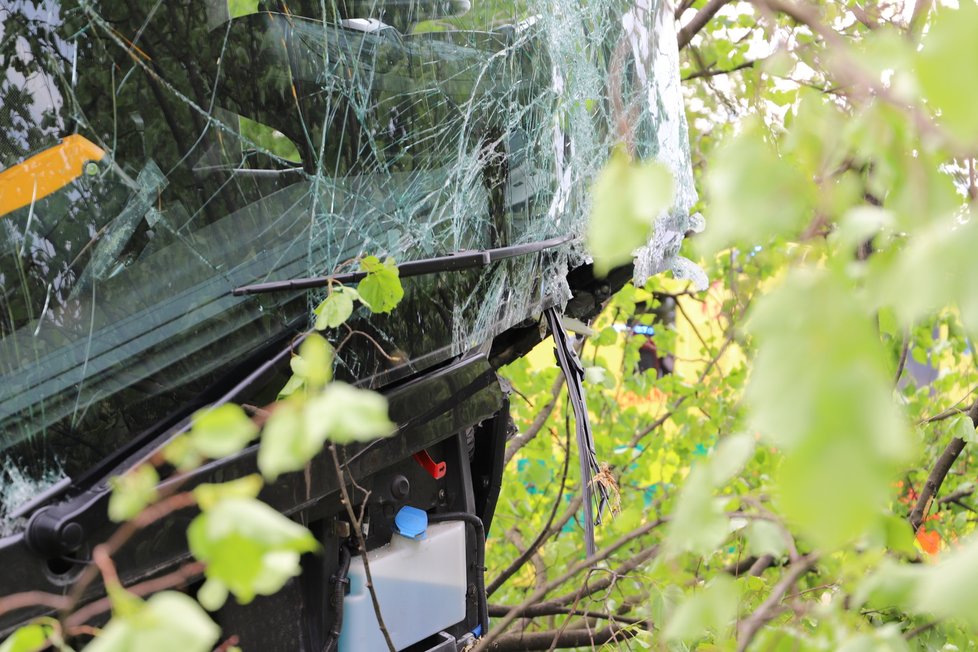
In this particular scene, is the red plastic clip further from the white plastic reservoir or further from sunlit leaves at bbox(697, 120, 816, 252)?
sunlit leaves at bbox(697, 120, 816, 252)

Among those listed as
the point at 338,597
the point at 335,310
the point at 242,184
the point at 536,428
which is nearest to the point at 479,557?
the point at 338,597

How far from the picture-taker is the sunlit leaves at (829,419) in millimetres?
639

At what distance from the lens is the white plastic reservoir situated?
6.53 ft

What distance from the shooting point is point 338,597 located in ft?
6.41

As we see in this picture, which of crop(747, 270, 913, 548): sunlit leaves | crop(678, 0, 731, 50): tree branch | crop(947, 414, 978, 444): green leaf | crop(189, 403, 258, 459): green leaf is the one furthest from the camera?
crop(678, 0, 731, 50): tree branch

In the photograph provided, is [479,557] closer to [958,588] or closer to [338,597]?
[338,597]

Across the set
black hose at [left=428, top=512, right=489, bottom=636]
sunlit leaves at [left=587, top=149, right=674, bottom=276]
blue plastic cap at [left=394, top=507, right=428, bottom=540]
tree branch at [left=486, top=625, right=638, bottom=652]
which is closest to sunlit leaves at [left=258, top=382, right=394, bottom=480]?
sunlit leaves at [left=587, top=149, right=674, bottom=276]

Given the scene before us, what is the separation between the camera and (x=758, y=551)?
1.17 m

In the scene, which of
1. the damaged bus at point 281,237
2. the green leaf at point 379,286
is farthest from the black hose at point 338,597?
the green leaf at point 379,286

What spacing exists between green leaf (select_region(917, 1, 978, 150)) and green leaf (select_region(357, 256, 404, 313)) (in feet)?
3.86

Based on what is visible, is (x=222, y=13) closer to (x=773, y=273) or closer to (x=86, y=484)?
(x=86, y=484)

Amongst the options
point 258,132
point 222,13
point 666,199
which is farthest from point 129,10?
point 666,199

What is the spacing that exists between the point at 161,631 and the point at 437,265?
1298 mm

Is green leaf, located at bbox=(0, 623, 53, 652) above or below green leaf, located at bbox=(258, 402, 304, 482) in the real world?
below
